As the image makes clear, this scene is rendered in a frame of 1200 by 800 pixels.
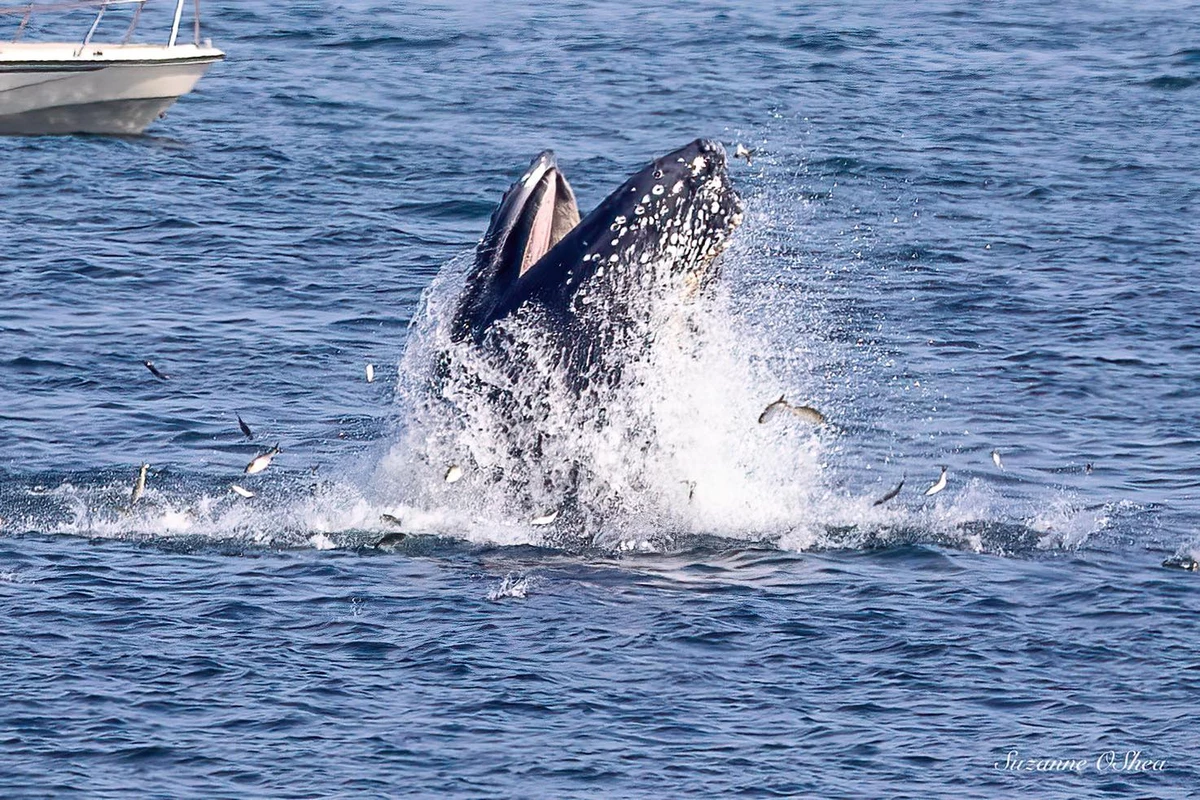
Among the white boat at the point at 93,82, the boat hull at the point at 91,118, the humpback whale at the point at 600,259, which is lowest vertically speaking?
the boat hull at the point at 91,118

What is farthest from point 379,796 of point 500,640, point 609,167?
point 609,167

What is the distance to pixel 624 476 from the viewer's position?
17.5m

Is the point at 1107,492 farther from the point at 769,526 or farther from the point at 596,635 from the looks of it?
the point at 596,635

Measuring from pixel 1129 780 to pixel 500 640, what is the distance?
4.58 meters

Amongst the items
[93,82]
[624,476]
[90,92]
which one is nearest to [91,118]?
[90,92]

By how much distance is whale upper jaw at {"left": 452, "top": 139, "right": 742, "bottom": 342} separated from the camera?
16.0 metres
